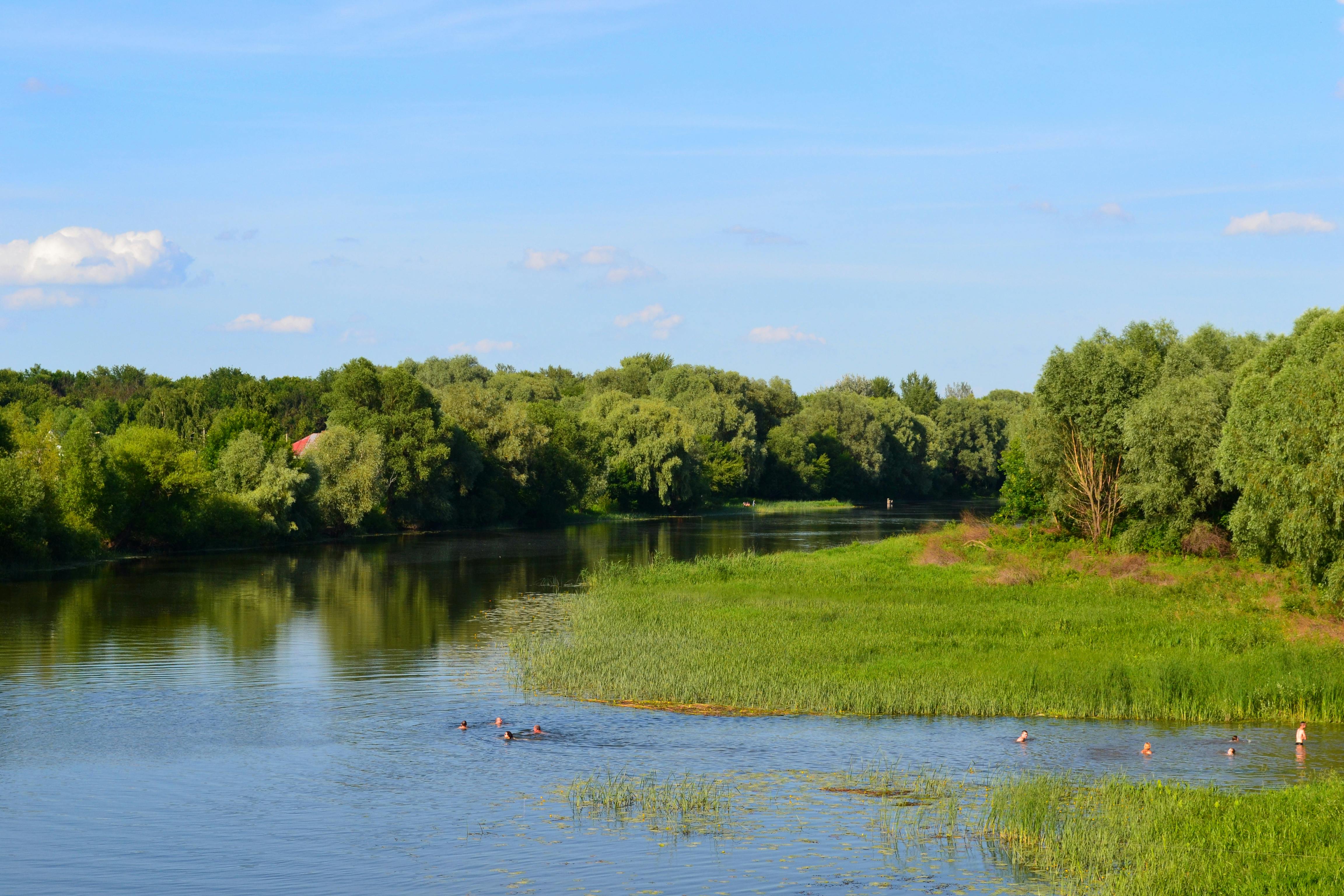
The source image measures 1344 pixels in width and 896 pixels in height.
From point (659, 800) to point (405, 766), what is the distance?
618 cm

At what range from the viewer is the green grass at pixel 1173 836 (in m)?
16.2

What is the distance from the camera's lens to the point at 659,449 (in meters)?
121

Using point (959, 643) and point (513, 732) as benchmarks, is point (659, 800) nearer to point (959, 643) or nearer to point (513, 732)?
point (513, 732)

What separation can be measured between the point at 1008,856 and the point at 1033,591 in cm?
2956

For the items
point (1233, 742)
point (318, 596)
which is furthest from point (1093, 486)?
point (318, 596)

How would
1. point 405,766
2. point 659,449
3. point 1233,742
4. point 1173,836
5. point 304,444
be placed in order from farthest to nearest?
point 659,449 → point 304,444 → point 1233,742 → point 405,766 → point 1173,836

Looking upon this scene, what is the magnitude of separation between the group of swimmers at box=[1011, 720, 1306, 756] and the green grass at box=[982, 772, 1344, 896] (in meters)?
2.89

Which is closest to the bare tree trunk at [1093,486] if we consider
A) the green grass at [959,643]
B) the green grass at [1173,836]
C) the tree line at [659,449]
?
the tree line at [659,449]

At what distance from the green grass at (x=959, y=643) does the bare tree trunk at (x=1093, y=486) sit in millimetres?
8832

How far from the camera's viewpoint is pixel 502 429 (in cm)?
10862

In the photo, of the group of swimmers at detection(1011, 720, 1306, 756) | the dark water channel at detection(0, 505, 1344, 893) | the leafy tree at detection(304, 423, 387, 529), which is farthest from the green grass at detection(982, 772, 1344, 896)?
the leafy tree at detection(304, 423, 387, 529)

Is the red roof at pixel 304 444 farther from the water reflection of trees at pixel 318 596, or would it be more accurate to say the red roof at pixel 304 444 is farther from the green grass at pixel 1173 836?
the green grass at pixel 1173 836

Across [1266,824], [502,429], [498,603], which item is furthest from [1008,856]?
[502,429]

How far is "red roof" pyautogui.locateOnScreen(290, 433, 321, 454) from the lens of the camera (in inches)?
3770
